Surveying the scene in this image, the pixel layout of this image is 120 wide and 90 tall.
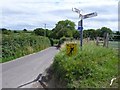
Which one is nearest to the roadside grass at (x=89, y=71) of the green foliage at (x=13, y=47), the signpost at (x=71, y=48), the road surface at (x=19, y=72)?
the signpost at (x=71, y=48)

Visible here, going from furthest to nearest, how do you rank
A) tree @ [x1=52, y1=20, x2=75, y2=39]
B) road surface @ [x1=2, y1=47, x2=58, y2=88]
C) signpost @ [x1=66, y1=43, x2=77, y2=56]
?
tree @ [x1=52, y1=20, x2=75, y2=39] → road surface @ [x1=2, y1=47, x2=58, y2=88] → signpost @ [x1=66, y1=43, x2=77, y2=56]

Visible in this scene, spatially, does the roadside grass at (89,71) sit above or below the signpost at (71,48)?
below

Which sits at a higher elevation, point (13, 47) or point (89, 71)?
point (89, 71)

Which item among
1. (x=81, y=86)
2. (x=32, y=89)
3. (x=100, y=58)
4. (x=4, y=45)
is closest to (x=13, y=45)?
(x=4, y=45)

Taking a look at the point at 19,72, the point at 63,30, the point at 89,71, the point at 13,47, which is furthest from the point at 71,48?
the point at 63,30

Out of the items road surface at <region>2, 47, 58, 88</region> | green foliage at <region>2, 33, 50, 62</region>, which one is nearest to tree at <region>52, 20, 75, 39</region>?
green foliage at <region>2, 33, 50, 62</region>

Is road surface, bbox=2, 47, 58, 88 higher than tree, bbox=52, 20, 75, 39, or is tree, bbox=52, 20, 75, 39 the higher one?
tree, bbox=52, 20, 75, 39

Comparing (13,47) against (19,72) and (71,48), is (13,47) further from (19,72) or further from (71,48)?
(71,48)

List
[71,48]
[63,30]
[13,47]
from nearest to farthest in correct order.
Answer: [71,48] < [13,47] < [63,30]

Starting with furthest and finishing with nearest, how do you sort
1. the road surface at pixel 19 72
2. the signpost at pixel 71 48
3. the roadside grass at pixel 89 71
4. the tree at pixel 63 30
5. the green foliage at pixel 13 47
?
the tree at pixel 63 30, the green foliage at pixel 13 47, the road surface at pixel 19 72, the signpost at pixel 71 48, the roadside grass at pixel 89 71

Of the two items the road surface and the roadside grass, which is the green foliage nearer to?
the road surface

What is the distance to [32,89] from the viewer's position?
13.1 m

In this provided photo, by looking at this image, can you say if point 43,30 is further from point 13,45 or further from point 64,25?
point 13,45

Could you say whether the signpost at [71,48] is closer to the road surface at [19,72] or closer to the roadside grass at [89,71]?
the roadside grass at [89,71]
